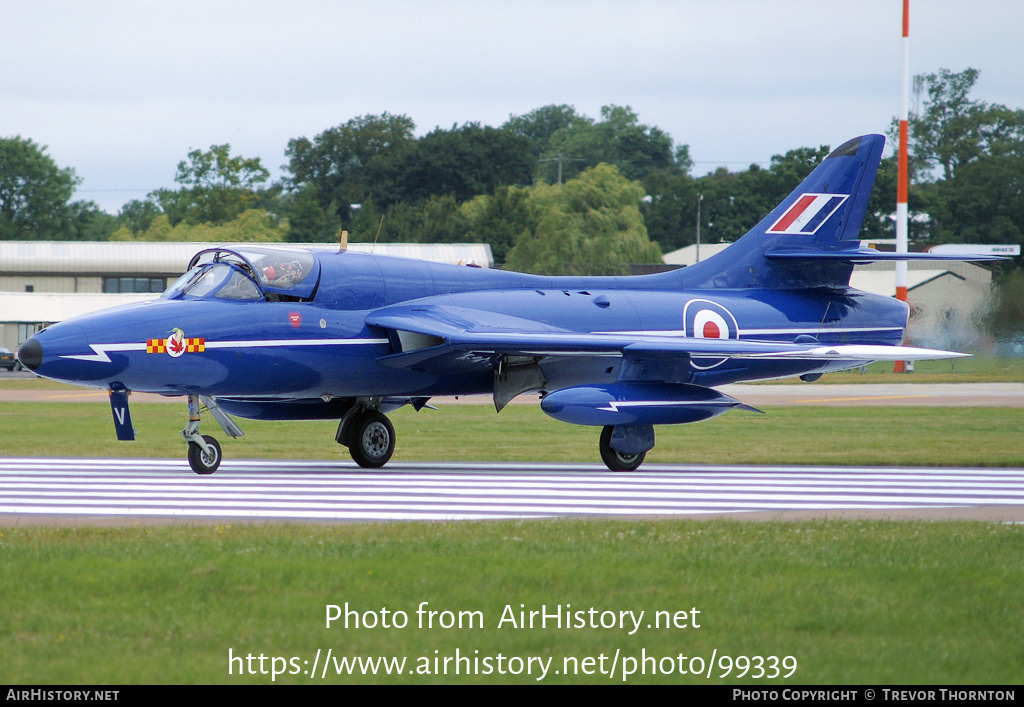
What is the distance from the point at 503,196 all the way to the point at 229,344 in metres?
72.4

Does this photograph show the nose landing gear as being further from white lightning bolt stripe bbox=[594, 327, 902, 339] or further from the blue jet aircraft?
white lightning bolt stripe bbox=[594, 327, 902, 339]

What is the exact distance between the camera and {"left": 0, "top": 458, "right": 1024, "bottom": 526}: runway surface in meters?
11.4

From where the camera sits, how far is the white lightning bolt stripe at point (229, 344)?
13852mm

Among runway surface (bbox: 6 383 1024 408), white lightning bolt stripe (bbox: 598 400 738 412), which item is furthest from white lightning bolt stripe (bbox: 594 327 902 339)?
runway surface (bbox: 6 383 1024 408)

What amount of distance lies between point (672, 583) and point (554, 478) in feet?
24.7

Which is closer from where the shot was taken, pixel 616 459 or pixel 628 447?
pixel 628 447

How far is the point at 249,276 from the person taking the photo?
49.8ft

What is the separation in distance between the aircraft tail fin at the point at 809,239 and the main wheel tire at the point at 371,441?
5450 millimetres

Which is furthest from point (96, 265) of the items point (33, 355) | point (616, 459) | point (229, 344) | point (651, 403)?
point (651, 403)

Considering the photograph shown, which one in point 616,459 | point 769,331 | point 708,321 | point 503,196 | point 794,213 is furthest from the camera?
point 503,196

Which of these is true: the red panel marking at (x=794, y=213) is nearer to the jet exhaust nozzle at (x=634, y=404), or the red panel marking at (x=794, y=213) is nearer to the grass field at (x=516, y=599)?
the jet exhaust nozzle at (x=634, y=404)

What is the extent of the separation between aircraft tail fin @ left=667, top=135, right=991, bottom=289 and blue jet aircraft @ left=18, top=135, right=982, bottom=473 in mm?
222

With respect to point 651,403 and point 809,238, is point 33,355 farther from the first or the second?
point 809,238

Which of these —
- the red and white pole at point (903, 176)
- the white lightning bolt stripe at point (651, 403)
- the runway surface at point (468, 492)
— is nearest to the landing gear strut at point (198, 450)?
the runway surface at point (468, 492)
